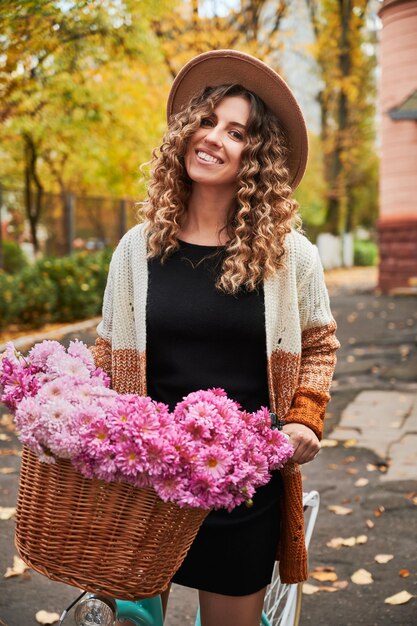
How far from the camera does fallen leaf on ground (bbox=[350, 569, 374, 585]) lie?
4.30m

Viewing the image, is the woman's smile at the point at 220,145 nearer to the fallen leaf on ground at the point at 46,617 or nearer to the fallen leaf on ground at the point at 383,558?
the fallen leaf on ground at the point at 46,617

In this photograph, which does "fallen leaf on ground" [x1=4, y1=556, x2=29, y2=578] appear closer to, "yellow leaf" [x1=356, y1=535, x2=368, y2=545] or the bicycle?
the bicycle

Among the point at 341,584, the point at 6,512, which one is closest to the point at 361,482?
the point at 341,584

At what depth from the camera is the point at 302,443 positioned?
2203 mm

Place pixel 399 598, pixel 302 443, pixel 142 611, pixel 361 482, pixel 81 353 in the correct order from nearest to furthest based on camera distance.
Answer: pixel 81 353 < pixel 302 443 < pixel 142 611 < pixel 399 598 < pixel 361 482

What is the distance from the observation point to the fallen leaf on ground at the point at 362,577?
169 inches

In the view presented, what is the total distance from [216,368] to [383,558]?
2.72 m

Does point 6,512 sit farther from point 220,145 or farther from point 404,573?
point 220,145

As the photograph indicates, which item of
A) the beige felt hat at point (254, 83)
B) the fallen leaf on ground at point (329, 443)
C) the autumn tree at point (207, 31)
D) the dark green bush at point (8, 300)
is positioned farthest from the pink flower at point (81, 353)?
the autumn tree at point (207, 31)

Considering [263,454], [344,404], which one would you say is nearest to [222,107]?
[263,454]

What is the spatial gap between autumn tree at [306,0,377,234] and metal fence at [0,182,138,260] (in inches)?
386

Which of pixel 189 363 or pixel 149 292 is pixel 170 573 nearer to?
pixel 189 363

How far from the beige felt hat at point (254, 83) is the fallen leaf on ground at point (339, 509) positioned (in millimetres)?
3143

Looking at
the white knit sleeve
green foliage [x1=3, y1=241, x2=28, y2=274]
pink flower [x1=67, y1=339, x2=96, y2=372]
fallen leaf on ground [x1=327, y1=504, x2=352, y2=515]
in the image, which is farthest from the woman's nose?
green foliage [x1=3, y1=241, x2=28, y2=274]
